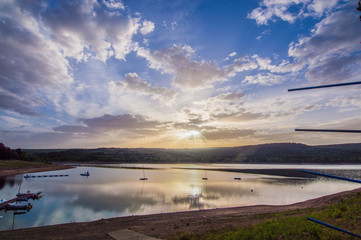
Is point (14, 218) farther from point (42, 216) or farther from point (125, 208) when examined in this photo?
point (125, 208)

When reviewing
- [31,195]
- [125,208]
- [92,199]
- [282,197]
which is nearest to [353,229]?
[125,208]

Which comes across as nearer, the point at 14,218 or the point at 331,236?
the point at 331,236

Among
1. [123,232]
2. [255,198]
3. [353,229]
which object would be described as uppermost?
[353,229]

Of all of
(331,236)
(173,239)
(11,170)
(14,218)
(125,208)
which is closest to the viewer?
(331,236)

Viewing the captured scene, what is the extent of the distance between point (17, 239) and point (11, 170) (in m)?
103

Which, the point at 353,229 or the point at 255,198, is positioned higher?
the point at 353,229

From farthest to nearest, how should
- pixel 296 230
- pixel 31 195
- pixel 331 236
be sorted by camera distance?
pixel 31 195 < pixel 296 230 < pixel 331 236

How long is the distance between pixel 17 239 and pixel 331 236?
26152 millimetres

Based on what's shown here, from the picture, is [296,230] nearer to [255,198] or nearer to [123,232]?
[123,232]

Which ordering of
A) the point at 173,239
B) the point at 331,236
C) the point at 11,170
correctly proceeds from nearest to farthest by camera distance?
the point at 331,236 → the point at 173,239 → the point at 11,170

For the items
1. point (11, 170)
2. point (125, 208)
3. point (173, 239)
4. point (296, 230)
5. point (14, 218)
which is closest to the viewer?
point (296, 230)

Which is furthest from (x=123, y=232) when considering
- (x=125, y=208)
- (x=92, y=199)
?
(x=92, y=199)

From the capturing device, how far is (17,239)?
2128cm

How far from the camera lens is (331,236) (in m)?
9.68
